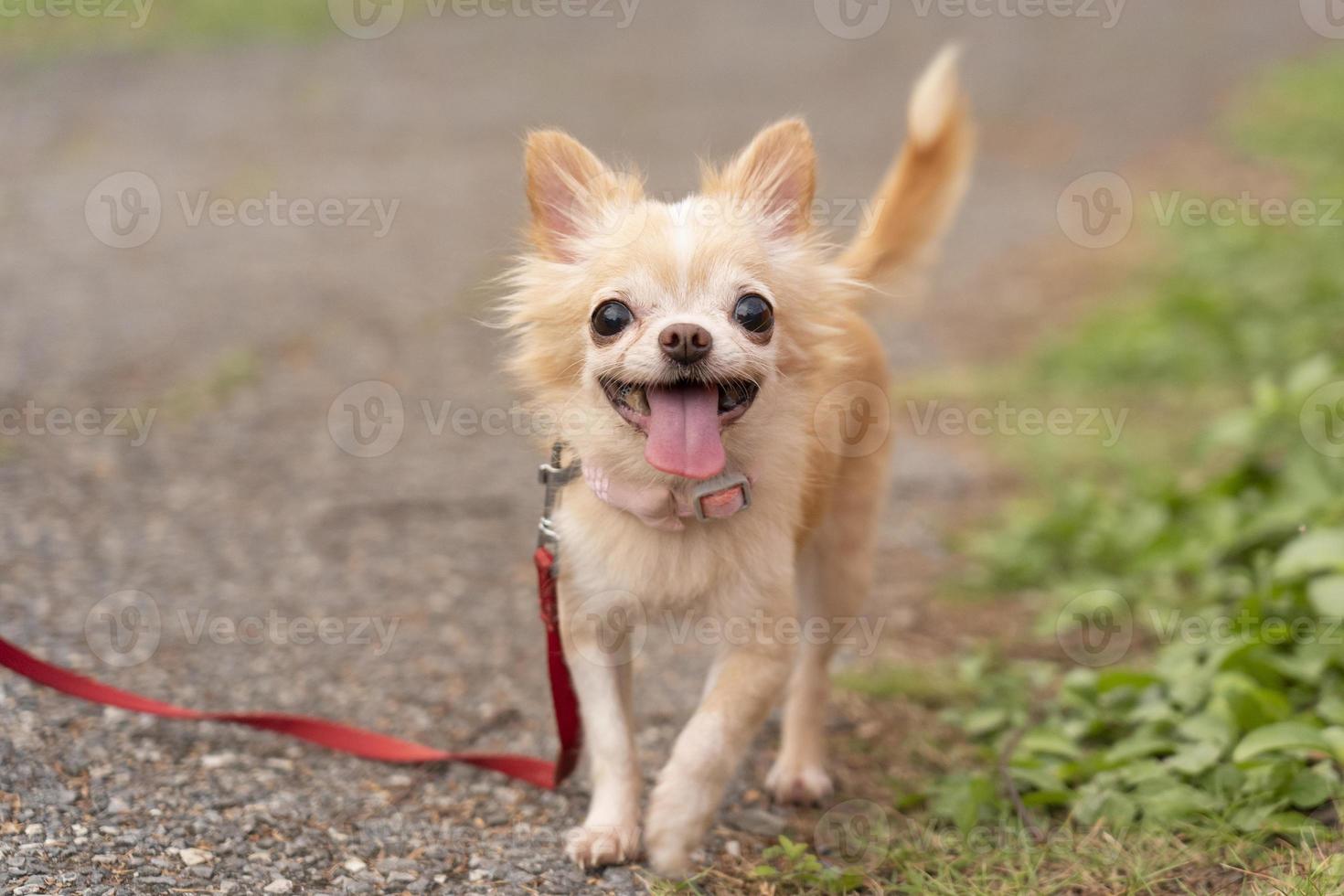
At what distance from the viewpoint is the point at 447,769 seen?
3.31 meters

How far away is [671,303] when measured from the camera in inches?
107

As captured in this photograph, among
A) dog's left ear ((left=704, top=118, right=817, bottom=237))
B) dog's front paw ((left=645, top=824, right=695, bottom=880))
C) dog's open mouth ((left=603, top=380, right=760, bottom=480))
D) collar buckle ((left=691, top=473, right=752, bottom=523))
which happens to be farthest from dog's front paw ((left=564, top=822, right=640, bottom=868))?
dog's left ear ((left=704, top=118, right=817, bottom=237))

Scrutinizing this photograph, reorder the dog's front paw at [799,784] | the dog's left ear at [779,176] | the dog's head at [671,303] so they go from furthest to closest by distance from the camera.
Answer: the dog's front paw at [799,784] → the dog's left ear at [779,176] → the dog's head at [671,303]

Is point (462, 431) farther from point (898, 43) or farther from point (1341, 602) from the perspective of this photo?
point (898, 43)

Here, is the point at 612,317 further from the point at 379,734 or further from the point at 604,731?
the point at 379,734

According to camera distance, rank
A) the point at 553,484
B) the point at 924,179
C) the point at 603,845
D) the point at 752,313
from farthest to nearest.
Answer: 1. the point at 924,179
2. the point at 553,484
3. the point at 603,845
4. the point at 752,313

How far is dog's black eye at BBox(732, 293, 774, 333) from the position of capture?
8.96 ft

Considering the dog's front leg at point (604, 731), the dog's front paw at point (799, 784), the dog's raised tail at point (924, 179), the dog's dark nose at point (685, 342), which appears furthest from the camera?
the dog's raised tail at point (924, 179)

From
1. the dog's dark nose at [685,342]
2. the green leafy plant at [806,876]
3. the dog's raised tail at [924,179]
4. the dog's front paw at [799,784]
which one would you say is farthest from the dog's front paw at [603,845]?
the dog's raised tail at [924,179]

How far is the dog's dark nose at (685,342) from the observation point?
99.0 inches

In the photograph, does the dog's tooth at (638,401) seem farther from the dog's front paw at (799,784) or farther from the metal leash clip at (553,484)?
the dog's front paw at (799,784)

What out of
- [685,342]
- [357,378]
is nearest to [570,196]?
[685,342]

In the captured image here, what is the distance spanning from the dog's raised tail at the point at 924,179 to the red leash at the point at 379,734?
64.1 inches

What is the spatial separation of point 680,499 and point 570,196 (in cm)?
83
